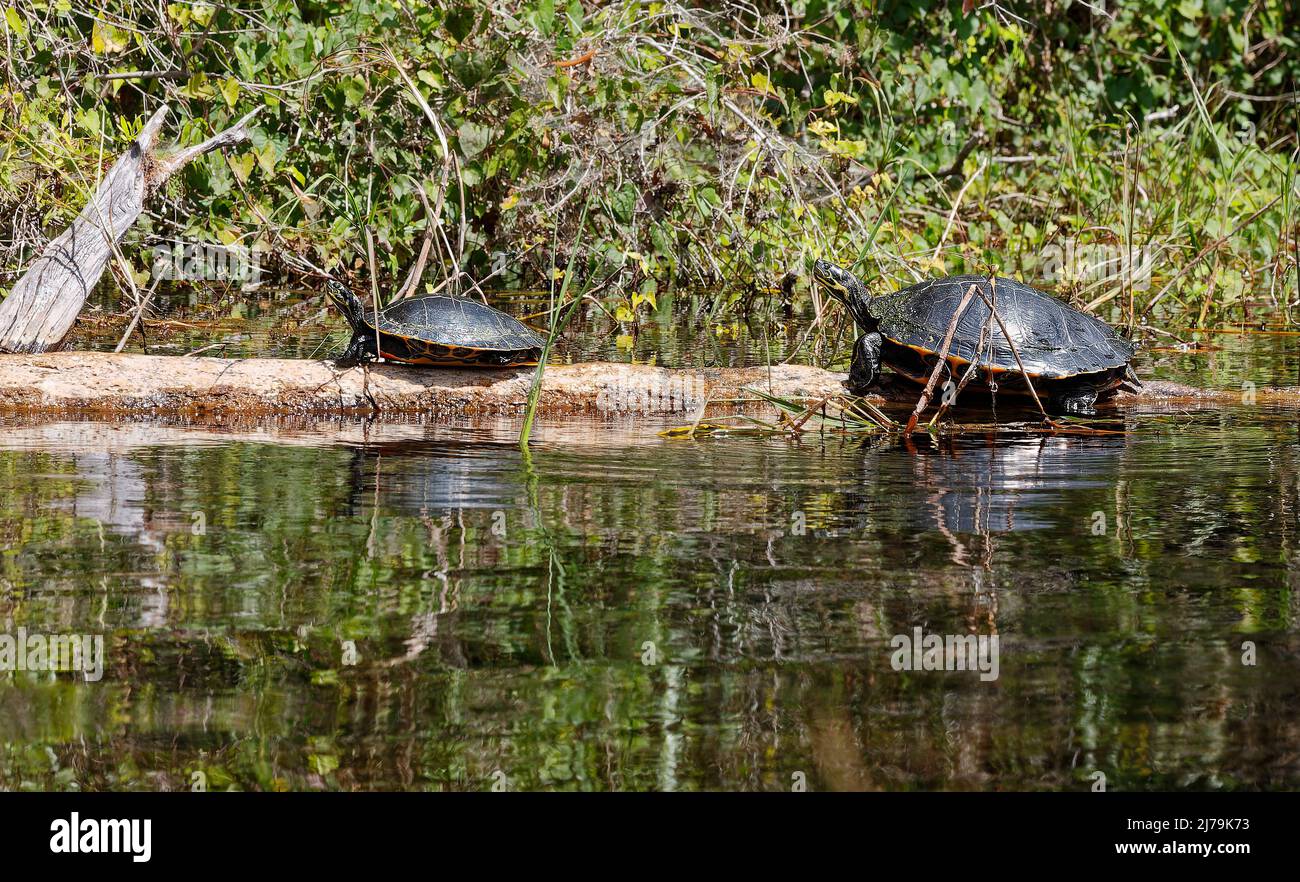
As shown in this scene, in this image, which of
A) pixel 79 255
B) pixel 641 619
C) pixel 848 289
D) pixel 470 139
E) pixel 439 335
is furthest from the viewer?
pixel 470 139

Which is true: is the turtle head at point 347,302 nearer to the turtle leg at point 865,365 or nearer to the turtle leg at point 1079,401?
the turtle leg at point 865,365

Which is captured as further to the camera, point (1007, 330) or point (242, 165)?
point (242, 165)

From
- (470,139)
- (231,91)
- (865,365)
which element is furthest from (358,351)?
(470,139)

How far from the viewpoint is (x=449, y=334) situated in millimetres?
7188

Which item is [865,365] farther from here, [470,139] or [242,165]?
[242,165]

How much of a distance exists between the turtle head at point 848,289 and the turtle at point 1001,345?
0.16 feet

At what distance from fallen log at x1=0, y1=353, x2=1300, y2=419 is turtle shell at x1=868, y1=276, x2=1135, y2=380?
0.36 m

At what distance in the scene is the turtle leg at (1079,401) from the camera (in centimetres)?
762

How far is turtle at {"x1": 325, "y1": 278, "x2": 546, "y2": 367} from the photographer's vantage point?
283 inches

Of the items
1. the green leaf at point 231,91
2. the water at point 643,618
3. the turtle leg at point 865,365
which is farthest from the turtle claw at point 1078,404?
the green leaf at point 231,91

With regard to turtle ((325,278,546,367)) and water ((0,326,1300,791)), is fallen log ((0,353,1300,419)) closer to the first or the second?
turtle ((325,278,546,367))

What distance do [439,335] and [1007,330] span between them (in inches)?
117

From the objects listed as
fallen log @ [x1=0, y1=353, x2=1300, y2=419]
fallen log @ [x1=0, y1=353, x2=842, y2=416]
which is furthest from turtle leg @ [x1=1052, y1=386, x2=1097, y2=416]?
fallen log @ [x1=0, y1=353, x2=842, y2=416]
